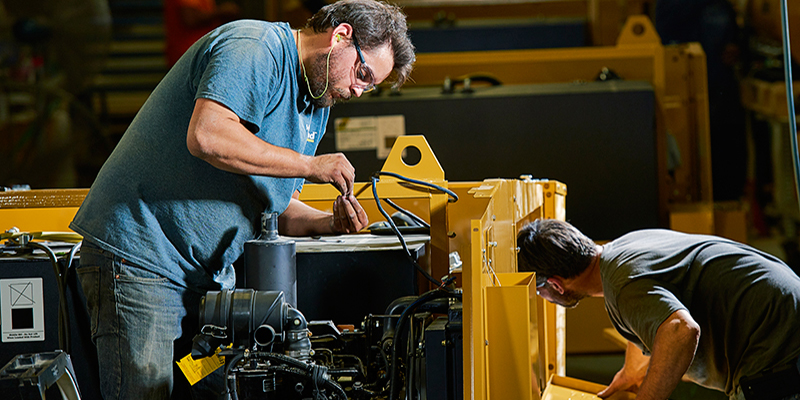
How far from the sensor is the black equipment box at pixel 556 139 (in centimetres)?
320

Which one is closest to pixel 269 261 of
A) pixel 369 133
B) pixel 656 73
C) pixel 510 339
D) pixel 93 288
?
pixel 93 288

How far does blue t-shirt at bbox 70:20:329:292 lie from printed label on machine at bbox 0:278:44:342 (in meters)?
0.28

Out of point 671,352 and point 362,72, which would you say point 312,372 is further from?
point 671,352

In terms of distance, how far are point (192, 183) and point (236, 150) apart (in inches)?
7.4

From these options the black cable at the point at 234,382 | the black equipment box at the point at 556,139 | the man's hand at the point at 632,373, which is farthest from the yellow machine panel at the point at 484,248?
the black equipment box at the point at 556,139

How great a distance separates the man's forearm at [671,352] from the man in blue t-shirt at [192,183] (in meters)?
0.82

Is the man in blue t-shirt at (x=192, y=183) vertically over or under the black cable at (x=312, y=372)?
over

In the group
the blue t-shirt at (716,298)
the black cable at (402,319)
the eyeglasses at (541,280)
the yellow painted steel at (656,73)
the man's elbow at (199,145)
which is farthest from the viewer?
the yellow painted steel at (656,73)

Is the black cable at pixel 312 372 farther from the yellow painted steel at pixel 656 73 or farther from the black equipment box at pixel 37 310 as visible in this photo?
the yellow painted steel at pixel 656 73

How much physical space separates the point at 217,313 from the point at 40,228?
941 mm

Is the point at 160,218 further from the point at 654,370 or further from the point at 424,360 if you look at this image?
the point at 654,370

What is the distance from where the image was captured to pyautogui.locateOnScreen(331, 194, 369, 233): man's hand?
1.55 metres

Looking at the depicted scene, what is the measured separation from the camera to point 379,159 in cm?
Answer: 334

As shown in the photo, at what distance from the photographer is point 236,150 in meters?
1.31
